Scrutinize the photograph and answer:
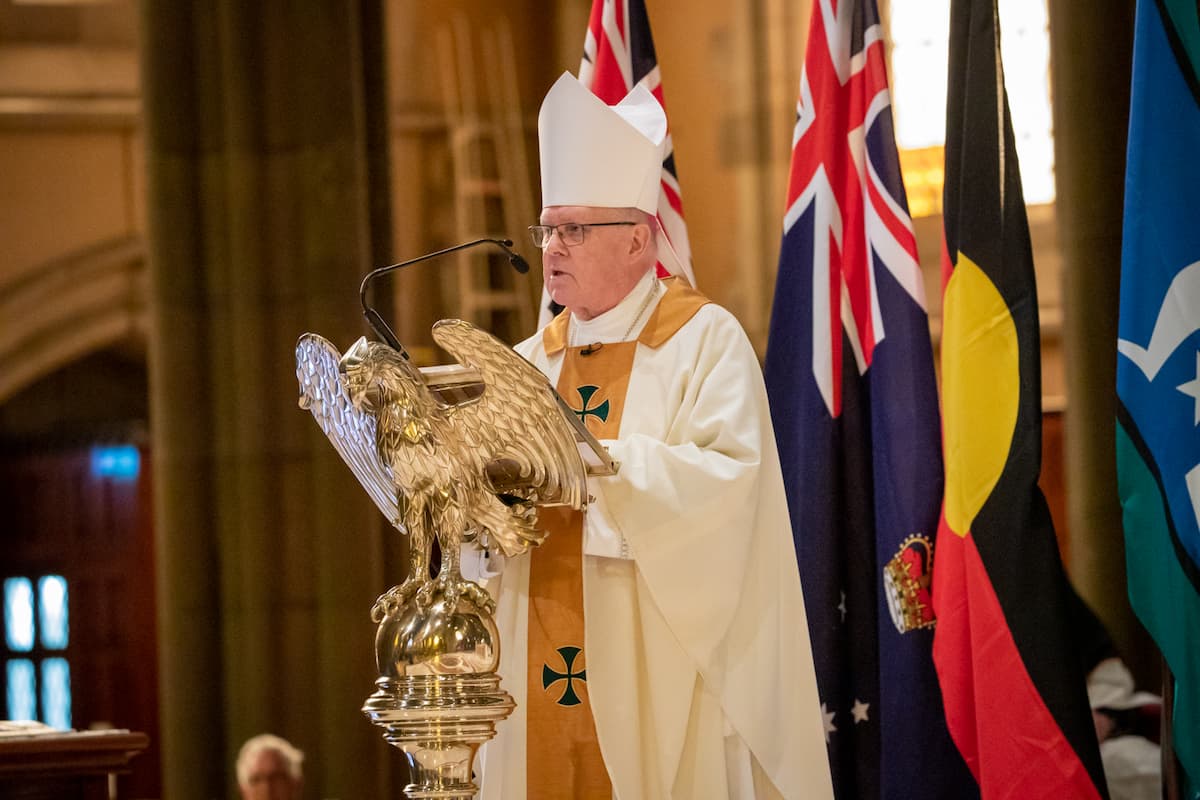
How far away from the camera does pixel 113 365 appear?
8984mm

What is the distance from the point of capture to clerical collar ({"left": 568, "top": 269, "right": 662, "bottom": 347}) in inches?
140

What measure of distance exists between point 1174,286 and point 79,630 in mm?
6694

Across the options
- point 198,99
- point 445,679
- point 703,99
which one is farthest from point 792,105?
point 445,679

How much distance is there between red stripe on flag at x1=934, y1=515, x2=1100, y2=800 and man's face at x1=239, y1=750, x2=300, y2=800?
8.69 ft

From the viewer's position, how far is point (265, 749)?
19.7 ft

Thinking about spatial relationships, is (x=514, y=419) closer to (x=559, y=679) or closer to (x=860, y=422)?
(x=559, y=679)

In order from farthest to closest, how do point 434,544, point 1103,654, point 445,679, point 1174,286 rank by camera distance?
point 1103,654
point 1174,286
point 434,544
point 445,679

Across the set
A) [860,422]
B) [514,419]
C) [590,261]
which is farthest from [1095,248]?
[514,419]

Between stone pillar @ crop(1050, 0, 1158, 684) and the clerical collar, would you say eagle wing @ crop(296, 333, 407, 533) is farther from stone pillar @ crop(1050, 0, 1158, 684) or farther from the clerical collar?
stone pillar @ crop(1050, 0, 1158, 684)

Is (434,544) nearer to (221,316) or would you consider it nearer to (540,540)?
(540,540)

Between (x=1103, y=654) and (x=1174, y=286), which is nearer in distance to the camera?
(x=1174, y=286)

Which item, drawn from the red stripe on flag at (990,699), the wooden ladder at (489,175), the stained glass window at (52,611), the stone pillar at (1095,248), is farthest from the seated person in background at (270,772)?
the stained glass window at (52,611)

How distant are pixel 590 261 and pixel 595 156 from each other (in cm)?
25

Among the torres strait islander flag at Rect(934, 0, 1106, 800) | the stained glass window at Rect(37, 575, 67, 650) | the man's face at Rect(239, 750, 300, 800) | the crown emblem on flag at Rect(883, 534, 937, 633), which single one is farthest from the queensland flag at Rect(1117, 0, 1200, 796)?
the stained glass window at Rect(37, 575, 67, 650)
